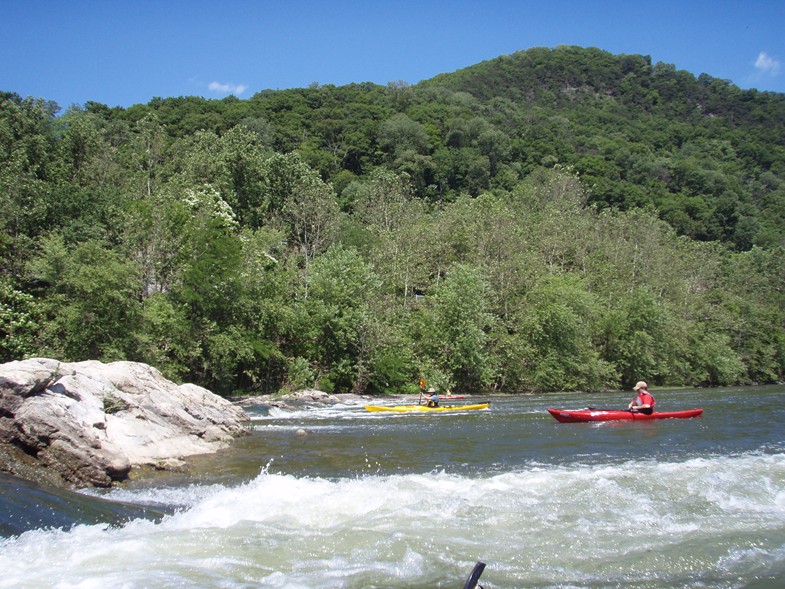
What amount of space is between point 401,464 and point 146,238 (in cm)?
2200

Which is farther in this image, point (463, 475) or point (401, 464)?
point (401, 464)

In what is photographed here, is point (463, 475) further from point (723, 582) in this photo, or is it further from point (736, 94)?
point (736, 94)

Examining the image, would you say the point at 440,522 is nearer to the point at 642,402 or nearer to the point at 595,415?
the point at 595,415

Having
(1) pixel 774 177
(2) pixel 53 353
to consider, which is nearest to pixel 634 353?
(2) pixel 53 353

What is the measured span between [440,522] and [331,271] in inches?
1042

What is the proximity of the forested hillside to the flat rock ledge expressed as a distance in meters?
7.52

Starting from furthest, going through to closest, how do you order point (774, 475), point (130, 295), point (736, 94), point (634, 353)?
point (736, 94), point (634, 353), point (130, 295), point (774, 475)

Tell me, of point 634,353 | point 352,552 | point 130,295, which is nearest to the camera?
point 352,552

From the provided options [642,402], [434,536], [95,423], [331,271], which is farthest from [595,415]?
[331,271]

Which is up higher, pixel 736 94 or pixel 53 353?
pixel 736 94

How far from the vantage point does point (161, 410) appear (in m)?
16.3

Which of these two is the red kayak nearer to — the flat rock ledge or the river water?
the river water

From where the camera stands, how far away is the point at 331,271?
35.3 meters

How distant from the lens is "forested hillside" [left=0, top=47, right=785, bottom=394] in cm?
2858
